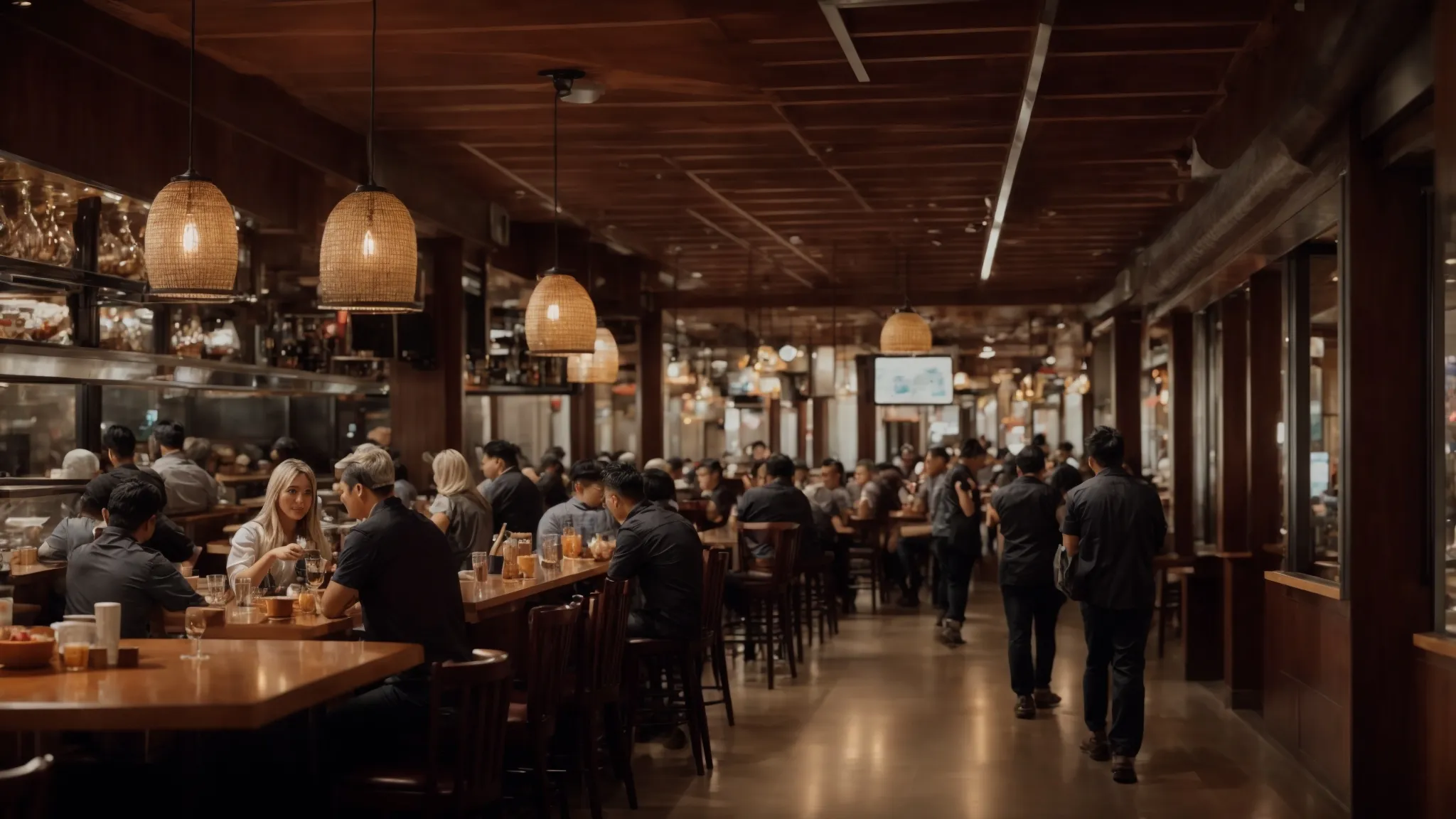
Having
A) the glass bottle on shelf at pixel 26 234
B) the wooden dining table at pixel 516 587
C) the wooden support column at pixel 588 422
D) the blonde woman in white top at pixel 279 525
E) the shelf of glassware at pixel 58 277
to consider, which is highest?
the glass bottle on shelf at pixel 26 234

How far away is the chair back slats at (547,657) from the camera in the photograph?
5055mm

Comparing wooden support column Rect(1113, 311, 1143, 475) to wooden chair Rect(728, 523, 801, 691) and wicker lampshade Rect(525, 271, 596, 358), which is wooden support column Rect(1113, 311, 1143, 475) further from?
wicker lampshade Rect(525, 271, 596, 358)

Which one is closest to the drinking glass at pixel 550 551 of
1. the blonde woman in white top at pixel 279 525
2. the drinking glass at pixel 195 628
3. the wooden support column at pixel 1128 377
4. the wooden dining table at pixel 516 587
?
the wooden dining table at pixel 516 587

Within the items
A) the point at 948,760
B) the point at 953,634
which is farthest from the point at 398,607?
the point at 953,634

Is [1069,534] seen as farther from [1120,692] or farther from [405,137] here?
[405,137]

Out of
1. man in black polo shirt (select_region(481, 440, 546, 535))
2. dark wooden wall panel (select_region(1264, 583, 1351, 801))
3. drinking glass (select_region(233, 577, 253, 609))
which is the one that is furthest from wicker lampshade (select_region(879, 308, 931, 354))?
drinking glass (select_region(233, 577, 253, 609))

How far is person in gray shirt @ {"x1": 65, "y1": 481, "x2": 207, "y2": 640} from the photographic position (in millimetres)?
5367

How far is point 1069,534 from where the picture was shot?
734cm

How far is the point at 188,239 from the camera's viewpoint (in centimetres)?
516

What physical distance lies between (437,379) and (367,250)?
5094mm

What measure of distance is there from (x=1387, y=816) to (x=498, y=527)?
6.04m

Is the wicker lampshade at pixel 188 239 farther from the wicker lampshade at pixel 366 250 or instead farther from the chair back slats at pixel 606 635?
the chair back slats at pixel 606 635

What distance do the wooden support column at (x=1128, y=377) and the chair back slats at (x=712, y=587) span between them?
8403 millimetres

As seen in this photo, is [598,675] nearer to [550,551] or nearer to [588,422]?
[550,551]
